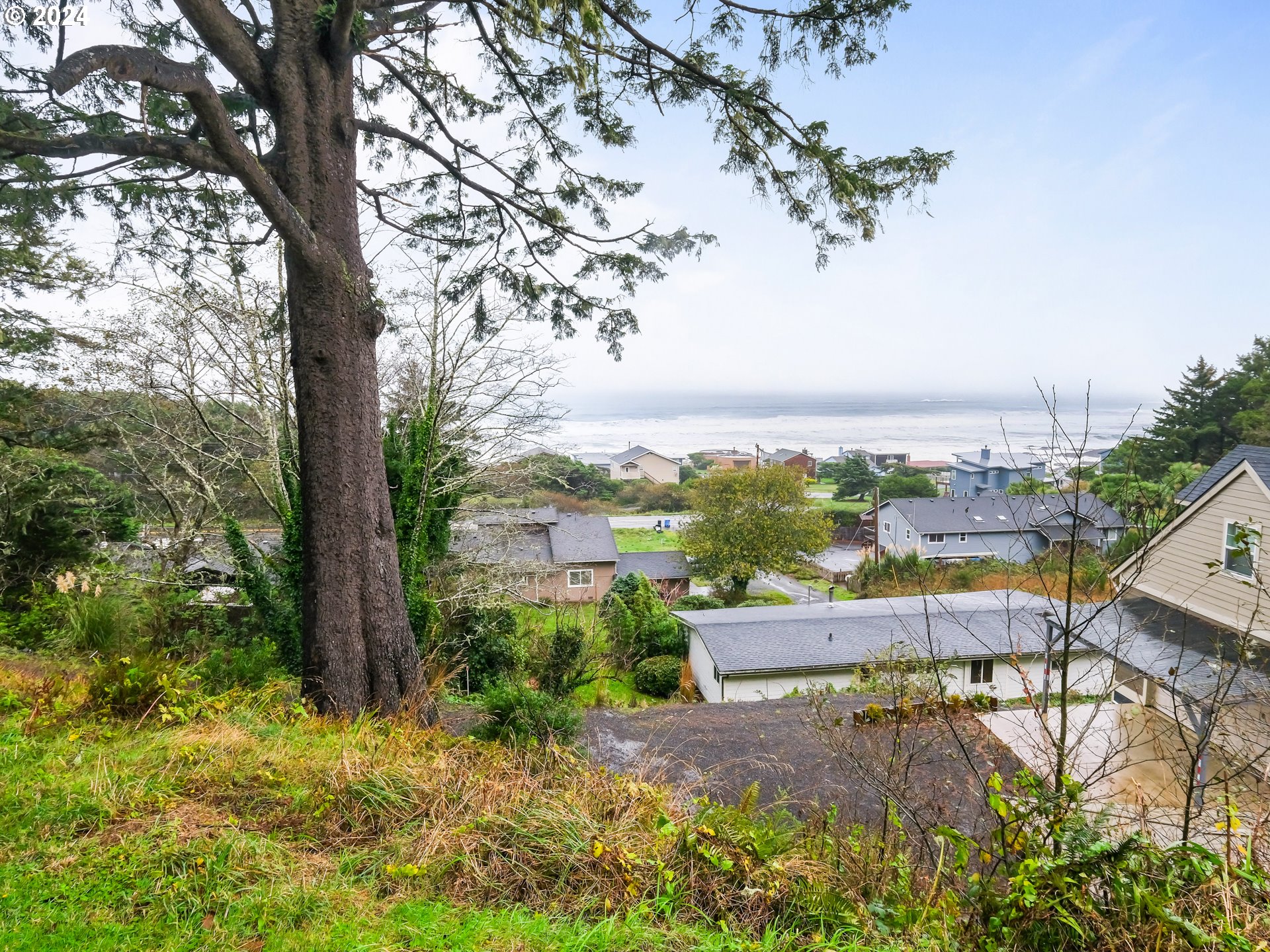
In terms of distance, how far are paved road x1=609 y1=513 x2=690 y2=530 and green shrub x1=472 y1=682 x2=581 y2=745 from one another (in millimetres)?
28550

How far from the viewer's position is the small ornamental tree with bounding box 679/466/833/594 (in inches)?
886

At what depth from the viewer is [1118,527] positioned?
10.6 ft

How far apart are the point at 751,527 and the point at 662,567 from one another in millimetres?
4339

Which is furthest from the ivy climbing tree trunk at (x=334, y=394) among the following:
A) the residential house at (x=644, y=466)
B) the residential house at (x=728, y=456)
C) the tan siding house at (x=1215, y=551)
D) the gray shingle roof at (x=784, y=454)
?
the gray shingle roof at (x=784, y=454)

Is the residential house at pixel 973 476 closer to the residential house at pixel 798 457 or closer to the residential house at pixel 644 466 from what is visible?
the residential house at pixel 798 457

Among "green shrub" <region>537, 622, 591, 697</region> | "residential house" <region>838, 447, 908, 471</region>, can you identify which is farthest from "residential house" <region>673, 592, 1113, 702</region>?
"residential house" <region>838, 447, 908, 471</region>

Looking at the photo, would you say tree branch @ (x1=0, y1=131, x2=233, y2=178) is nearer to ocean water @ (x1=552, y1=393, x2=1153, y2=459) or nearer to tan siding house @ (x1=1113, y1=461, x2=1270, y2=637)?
ocean water @ (x1=552, y1=393, x2=1153, y2=459)

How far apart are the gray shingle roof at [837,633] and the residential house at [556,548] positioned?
413 centimetres

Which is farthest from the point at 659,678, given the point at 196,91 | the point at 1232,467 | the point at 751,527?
the point at 196,91

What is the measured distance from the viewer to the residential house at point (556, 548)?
37.9 ft

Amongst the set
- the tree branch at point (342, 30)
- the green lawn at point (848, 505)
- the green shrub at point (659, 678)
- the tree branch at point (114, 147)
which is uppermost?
the tree branch at point (342, 30)

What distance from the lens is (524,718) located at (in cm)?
432

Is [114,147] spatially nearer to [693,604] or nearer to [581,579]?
[693,604]

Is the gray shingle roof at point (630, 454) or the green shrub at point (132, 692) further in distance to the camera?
the gray shingle roof at point (630, 454)
